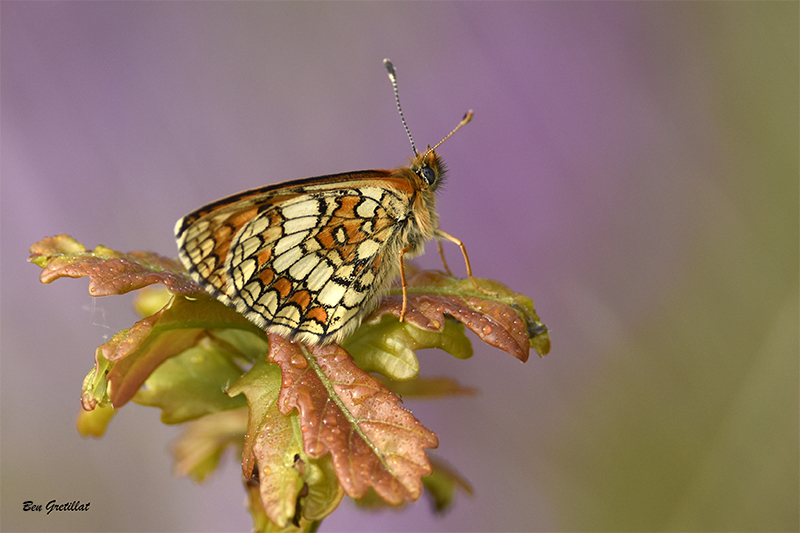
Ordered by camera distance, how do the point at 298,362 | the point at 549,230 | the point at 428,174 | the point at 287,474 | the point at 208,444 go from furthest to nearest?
the point at 549,230
the point at 208,444
the point at 428,174
the point at 298,362
the point at 287,474

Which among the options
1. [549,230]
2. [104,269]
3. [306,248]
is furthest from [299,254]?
[549,230]

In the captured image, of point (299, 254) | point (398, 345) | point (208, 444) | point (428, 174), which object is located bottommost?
point (208, 444)

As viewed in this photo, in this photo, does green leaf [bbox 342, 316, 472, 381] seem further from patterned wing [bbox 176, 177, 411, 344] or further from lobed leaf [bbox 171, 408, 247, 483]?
lobed leaf [bbox 171, 408, 247, 483]

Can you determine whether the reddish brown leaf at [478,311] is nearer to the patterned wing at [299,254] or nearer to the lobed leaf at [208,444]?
the patterned wing at [299,254]

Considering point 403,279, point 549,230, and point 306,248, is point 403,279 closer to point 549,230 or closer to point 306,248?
point 306,248

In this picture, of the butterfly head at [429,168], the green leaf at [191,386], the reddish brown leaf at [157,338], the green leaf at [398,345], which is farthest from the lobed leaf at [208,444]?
the butterfly head at [429,168]

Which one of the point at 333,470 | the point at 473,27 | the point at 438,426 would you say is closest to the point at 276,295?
the point at 333,470

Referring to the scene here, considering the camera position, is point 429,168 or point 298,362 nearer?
point 298,362
